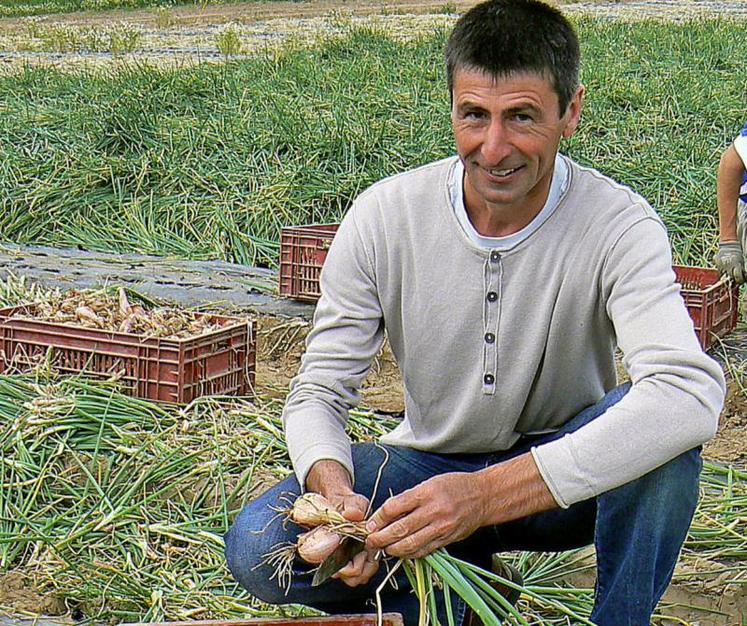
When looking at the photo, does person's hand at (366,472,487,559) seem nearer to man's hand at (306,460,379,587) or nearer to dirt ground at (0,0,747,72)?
man's hand at (306,460,379,587)

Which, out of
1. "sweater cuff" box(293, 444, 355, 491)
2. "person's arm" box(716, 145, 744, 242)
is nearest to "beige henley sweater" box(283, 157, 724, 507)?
"sweater cuff" box(293, 444, 355, 491)

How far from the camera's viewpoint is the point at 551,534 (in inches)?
89.4

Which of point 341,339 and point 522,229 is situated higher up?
point 522,229

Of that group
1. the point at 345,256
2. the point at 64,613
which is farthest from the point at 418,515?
the point at 64,613

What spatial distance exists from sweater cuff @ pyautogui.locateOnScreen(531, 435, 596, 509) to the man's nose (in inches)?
19.7

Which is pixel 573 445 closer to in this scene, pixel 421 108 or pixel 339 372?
pixel 339 372

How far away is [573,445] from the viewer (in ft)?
6.41

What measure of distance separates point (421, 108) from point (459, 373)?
5.88 metres

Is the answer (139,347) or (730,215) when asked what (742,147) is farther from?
(139,347)

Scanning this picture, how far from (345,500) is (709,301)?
2.75 meters

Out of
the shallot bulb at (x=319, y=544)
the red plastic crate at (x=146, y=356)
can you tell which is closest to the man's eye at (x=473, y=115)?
the shallot bulb at (x=319, y=544)

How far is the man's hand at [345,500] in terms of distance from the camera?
2004 millimetres

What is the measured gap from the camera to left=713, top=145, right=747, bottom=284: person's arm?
384 centimetres

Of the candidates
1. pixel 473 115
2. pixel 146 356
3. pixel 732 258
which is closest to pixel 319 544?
pixel 473 115
